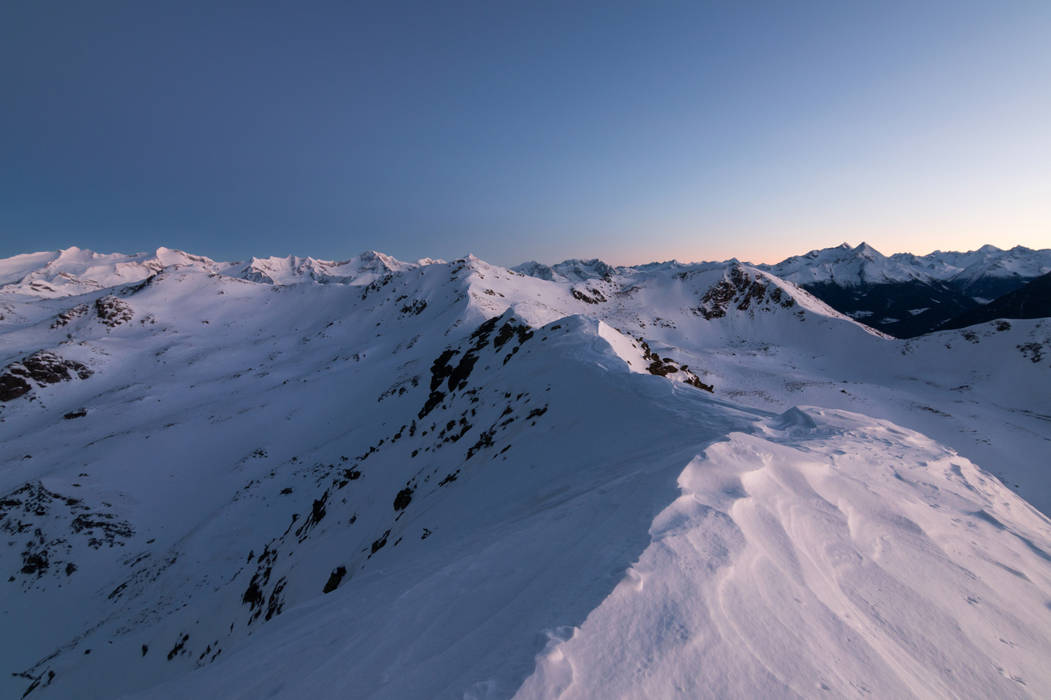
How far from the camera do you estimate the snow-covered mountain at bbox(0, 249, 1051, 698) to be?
3139 millimetres

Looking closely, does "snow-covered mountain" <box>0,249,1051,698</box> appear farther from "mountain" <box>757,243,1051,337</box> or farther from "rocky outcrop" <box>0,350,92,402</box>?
"mountain" <box>757,243,1051,337</box>

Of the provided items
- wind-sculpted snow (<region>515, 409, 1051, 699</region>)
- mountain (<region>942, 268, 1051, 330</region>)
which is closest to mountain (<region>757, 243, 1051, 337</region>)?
mountain (<region>942, 268, 1051, 330</region>)

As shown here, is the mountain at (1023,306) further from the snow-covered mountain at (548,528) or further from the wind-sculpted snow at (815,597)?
the wind-sculpted snow at (815,597)

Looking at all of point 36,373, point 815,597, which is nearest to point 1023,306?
point 815,597

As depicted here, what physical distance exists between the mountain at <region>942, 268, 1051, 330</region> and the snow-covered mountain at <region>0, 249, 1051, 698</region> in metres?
66.6

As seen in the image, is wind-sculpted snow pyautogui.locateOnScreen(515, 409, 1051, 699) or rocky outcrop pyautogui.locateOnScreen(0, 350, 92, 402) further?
rocky outcrop pyautogui.locateOnScreen(0, 350, 92, 402)

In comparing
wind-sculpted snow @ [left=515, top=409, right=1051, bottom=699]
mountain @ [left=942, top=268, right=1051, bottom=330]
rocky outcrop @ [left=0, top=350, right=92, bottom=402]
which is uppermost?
→ mountain @ [left=942, top=268, right=1051, bottom=330]

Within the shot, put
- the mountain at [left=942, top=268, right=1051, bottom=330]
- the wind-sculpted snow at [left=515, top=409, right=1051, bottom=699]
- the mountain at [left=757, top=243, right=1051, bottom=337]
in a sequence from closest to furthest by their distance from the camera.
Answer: the wind-sculpted snow at [left=515, top=409, right=1051, bottom=699]
the mountain at [left=942, top=268, right=1051, bottom=330]
the mountain at [left=757, top=243, right=1051, bottom=337]

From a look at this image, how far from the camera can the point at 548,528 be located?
201 inches

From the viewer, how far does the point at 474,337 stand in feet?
98.2

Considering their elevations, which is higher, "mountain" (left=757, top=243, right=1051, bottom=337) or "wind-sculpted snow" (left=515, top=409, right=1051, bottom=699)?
"mountain" (left=757, top=243, right=1051, bottom=337)

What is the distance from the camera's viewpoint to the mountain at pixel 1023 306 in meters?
78.9

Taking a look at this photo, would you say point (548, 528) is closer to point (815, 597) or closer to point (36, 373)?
point (815, 597)

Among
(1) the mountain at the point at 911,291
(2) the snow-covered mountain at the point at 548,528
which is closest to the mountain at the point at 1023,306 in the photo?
(1) the mountain at the point at 911,291
